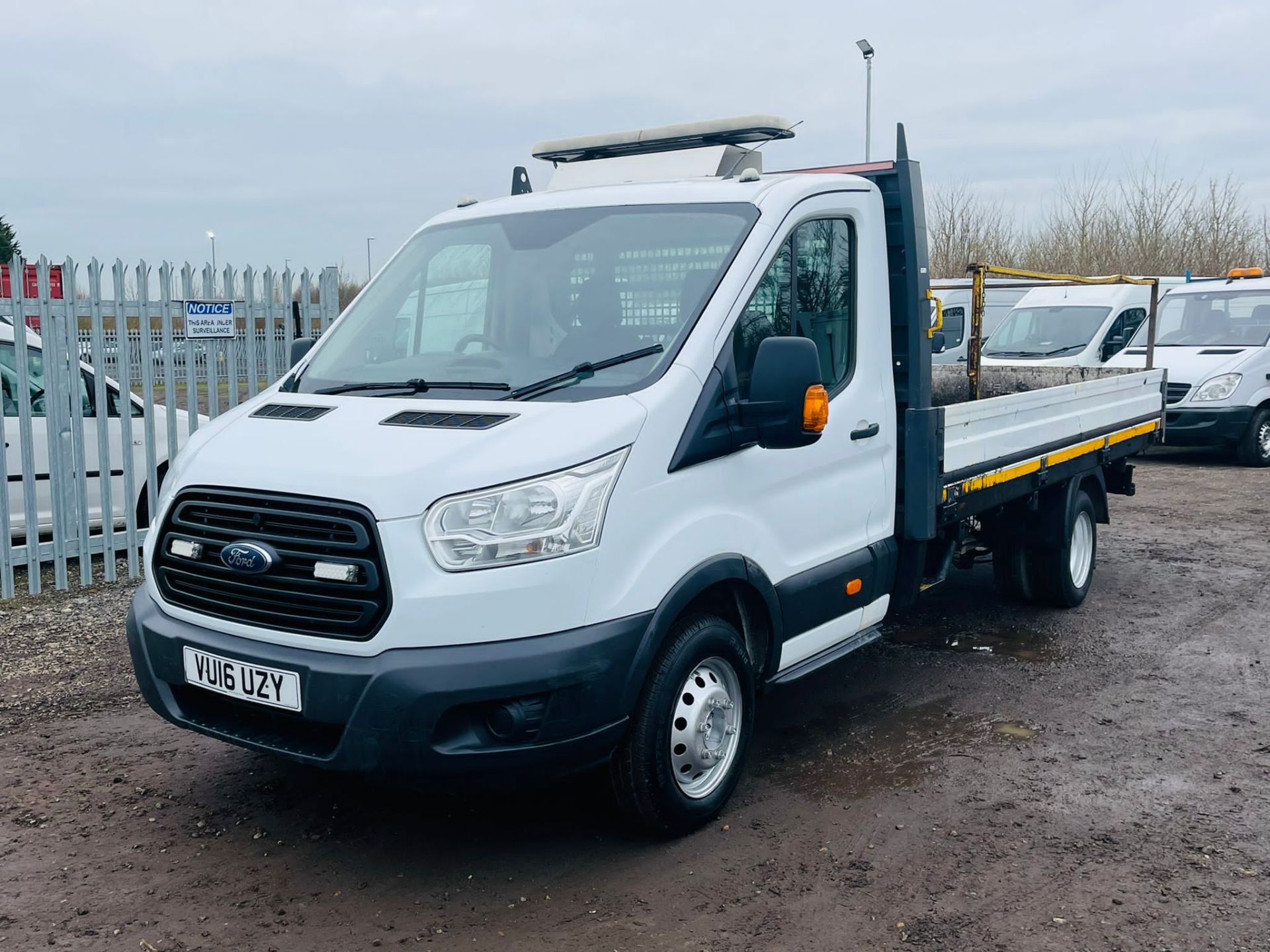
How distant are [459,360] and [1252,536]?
7.62 meters

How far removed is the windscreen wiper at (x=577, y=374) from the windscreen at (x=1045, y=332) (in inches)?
464

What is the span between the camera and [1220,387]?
13.2m

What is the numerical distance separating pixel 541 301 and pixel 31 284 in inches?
180

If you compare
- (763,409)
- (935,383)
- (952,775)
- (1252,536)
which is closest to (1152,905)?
(952,775)

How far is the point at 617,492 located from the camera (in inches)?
139

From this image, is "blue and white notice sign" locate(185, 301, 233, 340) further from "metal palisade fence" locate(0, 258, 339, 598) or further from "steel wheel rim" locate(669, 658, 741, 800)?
"steel wheel rim" locate(669, 658, 741, 800)

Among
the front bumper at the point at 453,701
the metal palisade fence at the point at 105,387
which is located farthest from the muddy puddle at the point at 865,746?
the metal palisade fence at the point at 105,387

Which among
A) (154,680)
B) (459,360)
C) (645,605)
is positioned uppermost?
(459,360)

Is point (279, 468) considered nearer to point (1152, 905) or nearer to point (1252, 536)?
point (1152, 905)

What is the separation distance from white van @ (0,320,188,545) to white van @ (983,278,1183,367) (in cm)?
1025

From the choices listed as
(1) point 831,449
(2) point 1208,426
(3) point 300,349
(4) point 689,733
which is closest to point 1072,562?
(1) point 831,449

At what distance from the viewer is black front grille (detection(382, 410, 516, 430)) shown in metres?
3.62

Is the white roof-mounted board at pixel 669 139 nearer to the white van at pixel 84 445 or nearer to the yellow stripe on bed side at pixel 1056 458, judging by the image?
the yellow stripe on bed side at pixel 1056 458

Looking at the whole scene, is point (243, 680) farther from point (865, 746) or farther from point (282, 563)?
point (865, 746)
